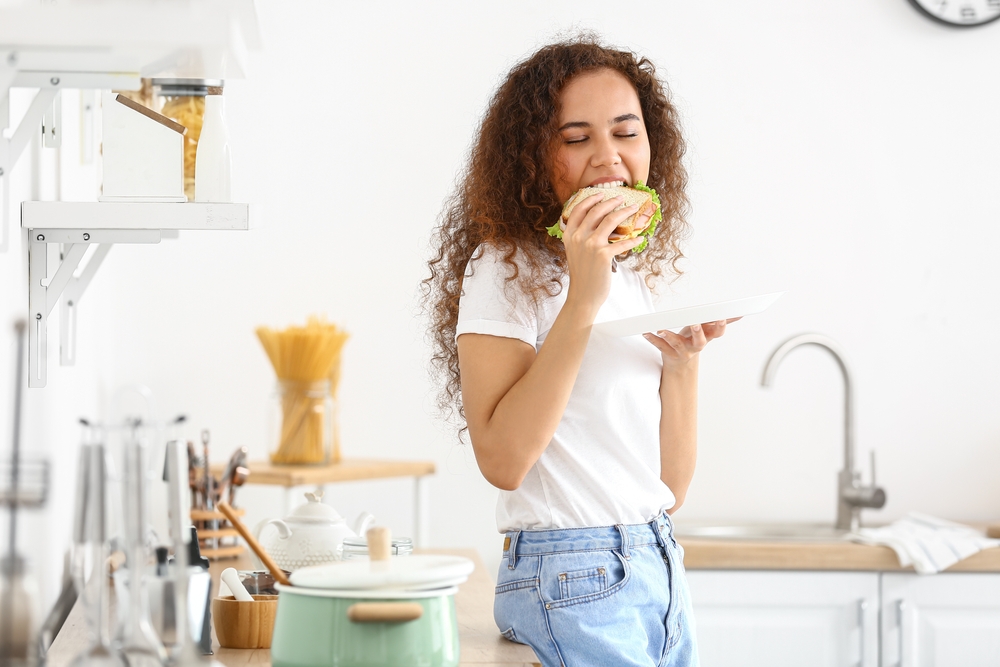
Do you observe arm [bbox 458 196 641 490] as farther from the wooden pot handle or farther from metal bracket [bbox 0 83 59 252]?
metal bracket [bbox 0 83 59 252]

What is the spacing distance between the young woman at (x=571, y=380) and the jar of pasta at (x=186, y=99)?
0.38 m

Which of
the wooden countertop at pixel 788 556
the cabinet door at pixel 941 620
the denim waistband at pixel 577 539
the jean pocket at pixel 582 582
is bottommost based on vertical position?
the cabinet door at pixel 941 620

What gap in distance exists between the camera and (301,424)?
244 centimetres

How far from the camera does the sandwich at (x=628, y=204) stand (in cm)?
129

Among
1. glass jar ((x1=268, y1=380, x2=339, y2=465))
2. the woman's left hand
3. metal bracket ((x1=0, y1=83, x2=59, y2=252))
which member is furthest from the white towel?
metal bracket ((x1=0, y1=83, x2=59, y2=252))

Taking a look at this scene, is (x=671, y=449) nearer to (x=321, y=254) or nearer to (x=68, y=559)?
(x=68, y=559)

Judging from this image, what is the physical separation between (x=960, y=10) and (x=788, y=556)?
160 cm

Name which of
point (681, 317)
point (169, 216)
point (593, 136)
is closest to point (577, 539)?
point (681, 317)

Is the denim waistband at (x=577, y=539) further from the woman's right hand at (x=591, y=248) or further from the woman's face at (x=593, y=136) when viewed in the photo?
the woman's face at (x=593, y=136)

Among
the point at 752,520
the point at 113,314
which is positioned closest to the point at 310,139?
the point at 113,314

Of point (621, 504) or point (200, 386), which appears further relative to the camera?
point (200, 386)

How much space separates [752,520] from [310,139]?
1561mm

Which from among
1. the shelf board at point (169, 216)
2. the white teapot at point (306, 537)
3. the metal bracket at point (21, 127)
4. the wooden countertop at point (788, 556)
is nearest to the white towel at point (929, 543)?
the wooden countertop at point (788, 556)

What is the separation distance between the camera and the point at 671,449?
1.44 meters
